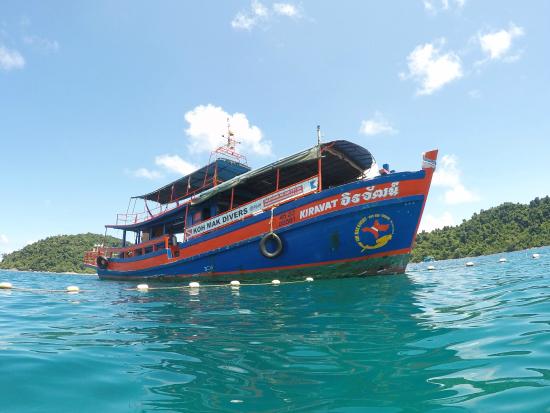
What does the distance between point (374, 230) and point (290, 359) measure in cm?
719

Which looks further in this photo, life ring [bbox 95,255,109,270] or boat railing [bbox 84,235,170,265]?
life ring [bbox 95,255,109,270]

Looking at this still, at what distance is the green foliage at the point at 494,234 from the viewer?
5788 centimetres

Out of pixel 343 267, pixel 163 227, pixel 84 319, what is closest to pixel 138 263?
pixel 163 227

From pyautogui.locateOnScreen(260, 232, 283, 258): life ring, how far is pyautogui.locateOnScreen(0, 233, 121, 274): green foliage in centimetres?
5979

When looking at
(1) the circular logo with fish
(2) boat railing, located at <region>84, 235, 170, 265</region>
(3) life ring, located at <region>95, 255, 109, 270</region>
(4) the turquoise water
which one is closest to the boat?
(1) the circular logo with fish

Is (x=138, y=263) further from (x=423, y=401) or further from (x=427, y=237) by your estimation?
(x=427, y=237)

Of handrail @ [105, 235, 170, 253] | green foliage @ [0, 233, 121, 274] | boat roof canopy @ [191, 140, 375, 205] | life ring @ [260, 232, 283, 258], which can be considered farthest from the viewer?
green foliage @ [0, 233, 121, 274]

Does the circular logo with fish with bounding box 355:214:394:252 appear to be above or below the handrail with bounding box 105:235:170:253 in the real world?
above

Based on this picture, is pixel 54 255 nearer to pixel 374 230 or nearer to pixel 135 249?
pixel 135 249

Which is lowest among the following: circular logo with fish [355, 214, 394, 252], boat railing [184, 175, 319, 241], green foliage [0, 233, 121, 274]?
green foliage [0, 233, 121, 274]

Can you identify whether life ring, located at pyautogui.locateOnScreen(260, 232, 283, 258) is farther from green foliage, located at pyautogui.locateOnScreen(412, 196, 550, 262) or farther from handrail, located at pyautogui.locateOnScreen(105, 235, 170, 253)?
green foliage, located at pyautogui.locateOnScreen(412, 196, 550, 262)

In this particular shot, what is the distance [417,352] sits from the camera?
284 cm

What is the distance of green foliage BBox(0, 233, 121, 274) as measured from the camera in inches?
2404

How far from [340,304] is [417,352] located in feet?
8.99
